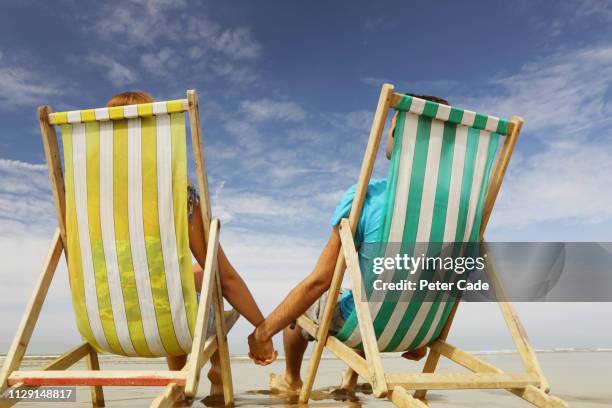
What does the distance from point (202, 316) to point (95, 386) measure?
119 cm

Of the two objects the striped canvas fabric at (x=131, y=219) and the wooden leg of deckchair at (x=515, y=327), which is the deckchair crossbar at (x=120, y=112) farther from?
the wooden leg of deckchair at (x=515, y=327)

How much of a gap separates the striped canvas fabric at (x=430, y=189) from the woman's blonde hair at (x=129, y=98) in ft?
4.50

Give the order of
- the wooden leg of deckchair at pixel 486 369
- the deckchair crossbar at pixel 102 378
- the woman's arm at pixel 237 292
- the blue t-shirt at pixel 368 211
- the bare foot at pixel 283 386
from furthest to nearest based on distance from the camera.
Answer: the bare foot at pixel 283 386 → the woman's arm at pixel 237 292 → the blue t-shirt at pixel 368 211 → the wooden leg of deckchair at pixel 486 369 → the deckchair crossbar at pixel 102 378

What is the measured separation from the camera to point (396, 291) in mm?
2619

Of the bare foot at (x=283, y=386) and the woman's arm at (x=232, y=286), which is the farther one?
the bare foot at (x=283, y=386)

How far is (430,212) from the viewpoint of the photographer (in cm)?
258

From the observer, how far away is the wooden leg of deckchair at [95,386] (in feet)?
9.93

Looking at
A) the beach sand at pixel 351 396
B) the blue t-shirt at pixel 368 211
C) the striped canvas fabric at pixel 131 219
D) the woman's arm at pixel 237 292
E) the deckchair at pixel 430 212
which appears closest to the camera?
the deckchair at pixel 430 212

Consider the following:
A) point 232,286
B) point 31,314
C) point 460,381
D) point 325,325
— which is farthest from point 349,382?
point 31,314

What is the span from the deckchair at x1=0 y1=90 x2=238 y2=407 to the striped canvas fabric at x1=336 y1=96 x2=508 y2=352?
880 mm

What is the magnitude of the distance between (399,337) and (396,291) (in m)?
0.34

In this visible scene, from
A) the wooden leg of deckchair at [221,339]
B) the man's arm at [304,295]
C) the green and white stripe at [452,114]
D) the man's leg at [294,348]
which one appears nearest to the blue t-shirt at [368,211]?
the man's arm at [304,295]

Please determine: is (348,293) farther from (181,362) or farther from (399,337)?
(181,362)

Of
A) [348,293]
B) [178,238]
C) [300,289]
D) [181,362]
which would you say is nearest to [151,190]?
[178,238]
